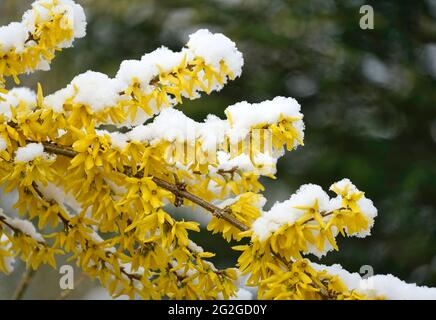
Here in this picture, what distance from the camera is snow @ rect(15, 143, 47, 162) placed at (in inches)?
39.8

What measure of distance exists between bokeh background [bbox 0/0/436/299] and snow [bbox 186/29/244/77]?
2.51 m

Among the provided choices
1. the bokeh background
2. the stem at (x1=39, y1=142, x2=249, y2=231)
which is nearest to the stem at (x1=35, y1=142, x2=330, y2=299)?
the stem at (x1=39, y1=142, x2=249, y2=231)

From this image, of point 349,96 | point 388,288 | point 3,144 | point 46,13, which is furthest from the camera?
point 349,96

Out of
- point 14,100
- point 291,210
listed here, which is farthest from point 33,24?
point 291,210

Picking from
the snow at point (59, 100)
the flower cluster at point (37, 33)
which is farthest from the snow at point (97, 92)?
the flower cluster at point (37, 33)

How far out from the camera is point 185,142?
998 mm

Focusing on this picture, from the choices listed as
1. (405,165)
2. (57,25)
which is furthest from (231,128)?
(405,165)

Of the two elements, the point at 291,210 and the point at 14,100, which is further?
the point at 14,100

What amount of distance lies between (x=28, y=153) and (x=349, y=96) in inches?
120

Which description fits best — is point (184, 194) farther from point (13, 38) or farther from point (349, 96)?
point (349, 96)

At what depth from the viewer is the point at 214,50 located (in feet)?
3.41

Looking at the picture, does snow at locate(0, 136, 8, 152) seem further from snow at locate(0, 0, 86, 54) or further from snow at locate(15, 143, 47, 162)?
snow at locate(0, 0, 86, 54)
